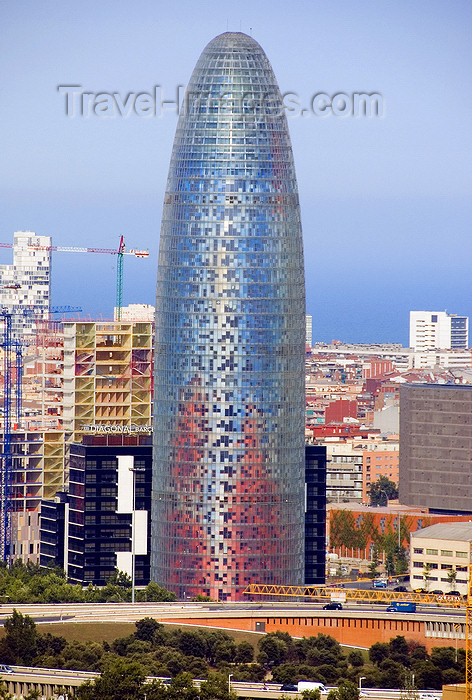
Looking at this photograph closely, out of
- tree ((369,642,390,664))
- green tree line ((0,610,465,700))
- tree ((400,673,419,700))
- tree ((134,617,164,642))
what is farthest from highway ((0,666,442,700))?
tree ((369,642,390,664))

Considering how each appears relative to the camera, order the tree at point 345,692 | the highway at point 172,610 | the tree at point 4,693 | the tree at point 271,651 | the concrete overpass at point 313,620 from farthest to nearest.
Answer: the highway at point 172,610
the concrete overpass at point 313,620
the tree at point 271,651
the tree at point 345,692
the tree at point 4,693

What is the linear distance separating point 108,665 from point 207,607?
28456mm

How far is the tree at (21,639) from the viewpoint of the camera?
173750mm

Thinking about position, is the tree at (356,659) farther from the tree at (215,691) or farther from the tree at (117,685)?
the tree at (117,685)

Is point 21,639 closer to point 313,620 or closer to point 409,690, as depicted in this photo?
point 313,620

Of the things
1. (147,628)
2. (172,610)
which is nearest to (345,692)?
(147,628)

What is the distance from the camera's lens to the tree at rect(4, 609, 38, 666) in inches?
6841

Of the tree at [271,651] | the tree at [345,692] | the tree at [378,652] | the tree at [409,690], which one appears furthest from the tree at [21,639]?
the tree at [409,690]

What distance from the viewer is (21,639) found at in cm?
17500

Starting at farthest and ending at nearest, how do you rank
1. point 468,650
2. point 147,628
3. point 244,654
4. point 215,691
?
1. point 147,628
2. point 244,654
3. point 468,650
4. point 215,691

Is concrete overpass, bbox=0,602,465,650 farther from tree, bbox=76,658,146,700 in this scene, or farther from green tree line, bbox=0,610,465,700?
tree, bbox=76,658,146,700

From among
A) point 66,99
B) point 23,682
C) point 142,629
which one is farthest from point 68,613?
point 66,99

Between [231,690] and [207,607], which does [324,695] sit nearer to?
[231,690]

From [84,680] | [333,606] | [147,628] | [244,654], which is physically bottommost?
[84,680]
